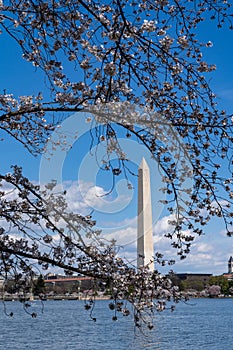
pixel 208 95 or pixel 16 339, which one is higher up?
pixel 208 95

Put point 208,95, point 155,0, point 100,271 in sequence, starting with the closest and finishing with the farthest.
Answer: point 155,0 < point 208,95 < point 100,271

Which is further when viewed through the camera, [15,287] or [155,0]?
[15,287]

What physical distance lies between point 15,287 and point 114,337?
14662 mm

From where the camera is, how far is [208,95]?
322 cm

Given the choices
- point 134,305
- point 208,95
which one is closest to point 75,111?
point 208,95

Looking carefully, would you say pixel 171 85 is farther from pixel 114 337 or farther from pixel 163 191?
pixel 114 337

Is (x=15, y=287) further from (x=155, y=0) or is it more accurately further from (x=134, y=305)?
(x=155, y=0)

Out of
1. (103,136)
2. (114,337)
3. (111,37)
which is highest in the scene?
(111,37)

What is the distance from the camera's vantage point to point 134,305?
364 centimetres

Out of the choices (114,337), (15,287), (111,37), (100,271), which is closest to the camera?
(111,37)

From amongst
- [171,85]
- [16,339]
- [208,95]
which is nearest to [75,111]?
[171,85]

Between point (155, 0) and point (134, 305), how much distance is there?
1.92 m

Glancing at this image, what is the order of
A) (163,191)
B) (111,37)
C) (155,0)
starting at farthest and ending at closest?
1. (163,191)
2. (155,0)
3. (111,37)

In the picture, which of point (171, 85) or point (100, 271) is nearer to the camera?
point (171, 85)
